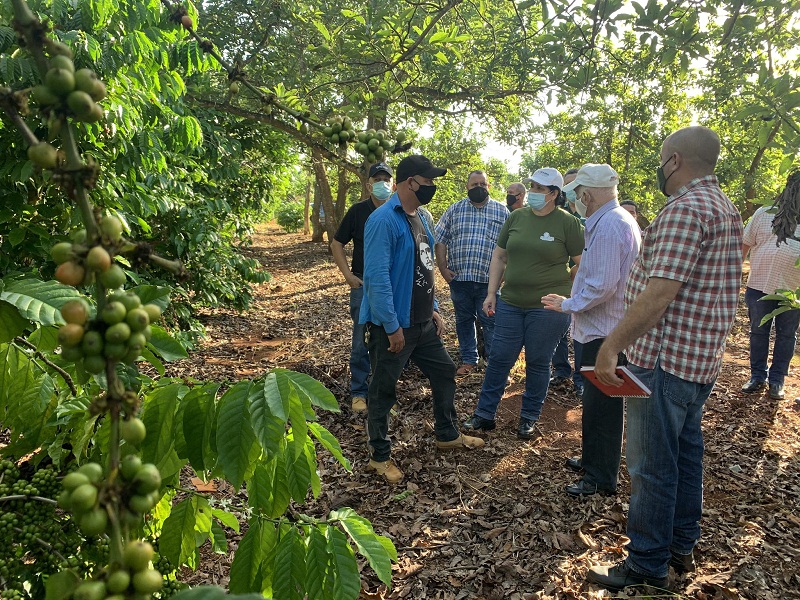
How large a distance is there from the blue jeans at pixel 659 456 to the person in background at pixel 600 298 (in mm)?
760

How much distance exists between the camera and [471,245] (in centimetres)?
595

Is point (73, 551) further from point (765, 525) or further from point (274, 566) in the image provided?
point (765, 525)

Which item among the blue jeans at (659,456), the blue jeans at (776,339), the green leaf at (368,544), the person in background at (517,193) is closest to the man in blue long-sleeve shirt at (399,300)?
the blue jeans at (659,456)

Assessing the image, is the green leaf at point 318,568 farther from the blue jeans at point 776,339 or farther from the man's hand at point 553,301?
the blue jeans at point 776,339

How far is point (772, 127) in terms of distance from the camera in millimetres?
3391

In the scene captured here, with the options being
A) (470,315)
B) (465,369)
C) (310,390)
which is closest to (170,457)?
(310,390)

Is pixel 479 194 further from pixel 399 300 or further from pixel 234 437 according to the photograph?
pixel 234 437

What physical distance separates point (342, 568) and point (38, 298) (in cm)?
104

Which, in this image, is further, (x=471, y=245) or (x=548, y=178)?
(x=471, y=245)

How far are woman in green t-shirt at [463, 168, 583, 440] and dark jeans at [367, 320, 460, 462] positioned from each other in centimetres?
59

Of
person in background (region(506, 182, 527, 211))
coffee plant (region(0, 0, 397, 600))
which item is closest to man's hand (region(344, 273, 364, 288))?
person in background (region(506, 182, 527, 211))

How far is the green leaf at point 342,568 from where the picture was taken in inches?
55.9

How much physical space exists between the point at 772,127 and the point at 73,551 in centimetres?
421

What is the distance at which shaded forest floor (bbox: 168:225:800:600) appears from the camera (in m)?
3.03
